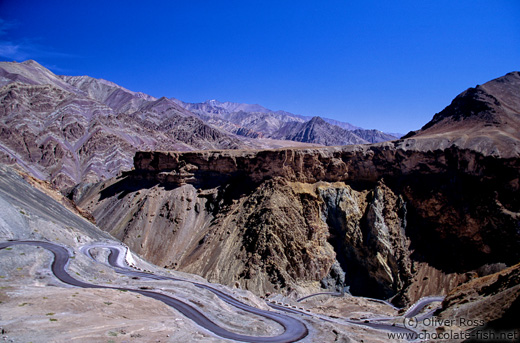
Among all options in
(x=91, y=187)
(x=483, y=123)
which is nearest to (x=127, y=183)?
(x=91, y=187)

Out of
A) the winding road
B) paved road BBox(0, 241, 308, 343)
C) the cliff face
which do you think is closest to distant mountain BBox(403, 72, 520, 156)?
the cliff face

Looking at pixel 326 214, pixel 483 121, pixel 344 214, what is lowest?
pixel 326 214

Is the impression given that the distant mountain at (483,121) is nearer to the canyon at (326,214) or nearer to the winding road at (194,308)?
the canyon at (326,214)

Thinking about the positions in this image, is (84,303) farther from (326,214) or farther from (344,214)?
(344,214)

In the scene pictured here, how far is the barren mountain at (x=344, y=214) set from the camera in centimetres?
5016

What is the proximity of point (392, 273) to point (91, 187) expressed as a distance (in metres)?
73.4

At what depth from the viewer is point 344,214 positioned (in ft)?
188

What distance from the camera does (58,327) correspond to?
1756 cm

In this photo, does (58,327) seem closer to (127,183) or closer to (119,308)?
(119,308)

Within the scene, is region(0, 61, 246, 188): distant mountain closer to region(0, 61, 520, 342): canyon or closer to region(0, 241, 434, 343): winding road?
region(0, 61, 520, 342): canyon

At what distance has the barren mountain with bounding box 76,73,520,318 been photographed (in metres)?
50.2

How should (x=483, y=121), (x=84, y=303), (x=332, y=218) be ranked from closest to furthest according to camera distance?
(x=84, y=303) → (x=332, y=218) → (x=483, y=121)

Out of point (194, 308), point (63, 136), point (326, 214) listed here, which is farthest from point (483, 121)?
point (63, 136)

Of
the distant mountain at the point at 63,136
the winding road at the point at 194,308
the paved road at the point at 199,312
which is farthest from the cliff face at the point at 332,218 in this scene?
the distant mountain at the point at 63,136
